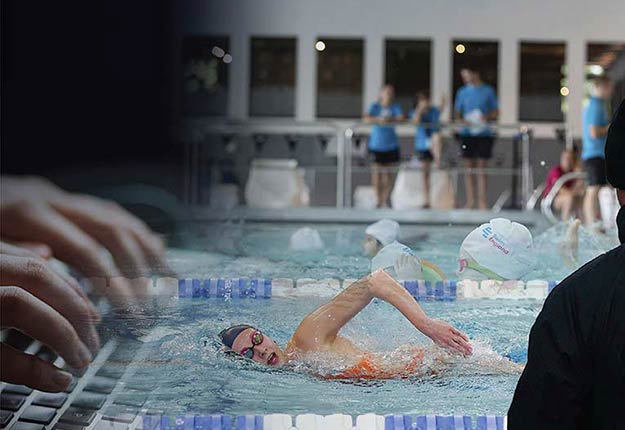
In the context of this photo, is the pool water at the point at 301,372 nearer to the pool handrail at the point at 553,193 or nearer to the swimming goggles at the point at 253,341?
the swimming goggles at the point at 253,341

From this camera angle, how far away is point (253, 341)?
2641 millimetres

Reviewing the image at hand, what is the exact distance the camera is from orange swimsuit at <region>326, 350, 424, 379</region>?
8.44 ft

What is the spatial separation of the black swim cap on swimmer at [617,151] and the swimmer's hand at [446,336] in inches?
38.7

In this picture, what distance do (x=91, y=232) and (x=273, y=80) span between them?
11.5ft

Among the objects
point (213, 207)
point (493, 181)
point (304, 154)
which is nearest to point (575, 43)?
point (493, 181)

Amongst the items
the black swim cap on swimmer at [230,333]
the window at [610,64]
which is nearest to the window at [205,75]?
the black swim cap on swimmer at [230,333]

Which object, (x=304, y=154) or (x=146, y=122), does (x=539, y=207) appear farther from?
(x=146, y=122)

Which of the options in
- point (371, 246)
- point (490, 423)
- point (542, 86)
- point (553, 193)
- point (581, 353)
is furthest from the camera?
point (542, 86)

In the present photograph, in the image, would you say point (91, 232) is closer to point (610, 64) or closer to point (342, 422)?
point (342, 422)

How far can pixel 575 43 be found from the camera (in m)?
6.08

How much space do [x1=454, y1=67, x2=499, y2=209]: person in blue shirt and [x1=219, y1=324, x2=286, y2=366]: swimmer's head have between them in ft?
12.5

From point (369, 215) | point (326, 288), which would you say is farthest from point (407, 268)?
point (369, 215)

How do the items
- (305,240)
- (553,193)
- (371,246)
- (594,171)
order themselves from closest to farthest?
(371,246), (305,240), (553,193), (594,171)

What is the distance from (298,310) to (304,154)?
3.57 m
